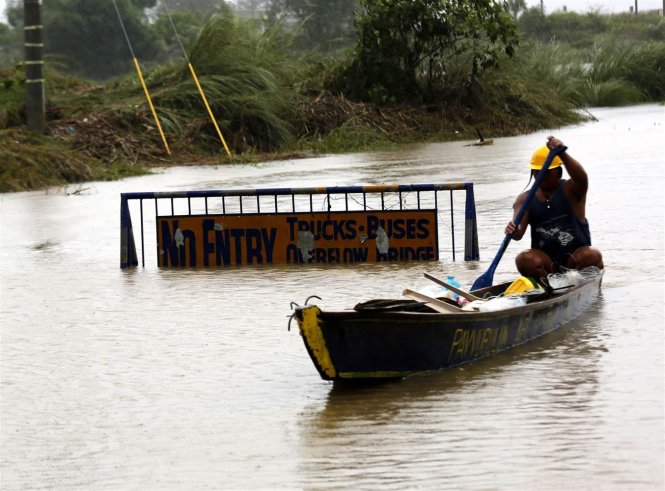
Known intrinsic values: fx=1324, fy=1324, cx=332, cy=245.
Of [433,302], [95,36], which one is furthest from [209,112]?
[95,36]

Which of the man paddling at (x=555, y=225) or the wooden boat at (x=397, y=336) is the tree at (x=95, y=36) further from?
the wooden boat at (x=397, y=336)

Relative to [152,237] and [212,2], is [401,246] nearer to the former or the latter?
[152,237]

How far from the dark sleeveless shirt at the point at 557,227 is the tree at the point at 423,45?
22.5 metres

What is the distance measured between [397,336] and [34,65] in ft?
63.6

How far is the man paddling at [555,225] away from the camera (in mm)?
9562

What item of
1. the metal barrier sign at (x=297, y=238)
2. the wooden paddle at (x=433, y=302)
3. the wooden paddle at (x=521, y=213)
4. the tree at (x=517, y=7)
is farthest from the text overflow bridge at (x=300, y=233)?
the tree at (x=517, y=7)

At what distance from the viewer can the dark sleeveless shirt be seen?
Result: 9.66 metres

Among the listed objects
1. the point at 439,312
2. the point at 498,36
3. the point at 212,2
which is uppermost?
the point at 212,2

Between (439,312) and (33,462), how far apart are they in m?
2.44

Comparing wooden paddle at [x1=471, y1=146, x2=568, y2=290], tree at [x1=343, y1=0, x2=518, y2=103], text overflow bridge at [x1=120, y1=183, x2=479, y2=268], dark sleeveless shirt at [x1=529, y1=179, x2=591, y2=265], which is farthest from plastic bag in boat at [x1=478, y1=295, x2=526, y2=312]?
tree at [x1=343, y1=0, x2=518, y2=103]

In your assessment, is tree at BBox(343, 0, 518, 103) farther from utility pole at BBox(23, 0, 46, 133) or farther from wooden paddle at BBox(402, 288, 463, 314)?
wooden paddle at BBox(402, 288, 463, 314)

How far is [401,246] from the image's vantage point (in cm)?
1251

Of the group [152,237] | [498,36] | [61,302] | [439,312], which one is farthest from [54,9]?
[439,312]

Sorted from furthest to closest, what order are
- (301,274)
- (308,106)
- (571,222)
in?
1. (308,106)
2. (301,274)
3. (571,222)
